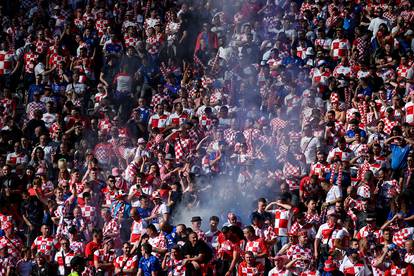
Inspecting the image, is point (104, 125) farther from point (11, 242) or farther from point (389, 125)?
point (389, 125)

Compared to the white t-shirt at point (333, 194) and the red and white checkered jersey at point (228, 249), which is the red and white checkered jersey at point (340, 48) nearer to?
the white t-shirt at point (333, 194)

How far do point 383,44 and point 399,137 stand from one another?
4.13 m

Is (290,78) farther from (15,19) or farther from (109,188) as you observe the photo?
(15,19)

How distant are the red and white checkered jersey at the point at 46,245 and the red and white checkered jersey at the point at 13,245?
31 centimetres

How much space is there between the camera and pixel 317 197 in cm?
2122

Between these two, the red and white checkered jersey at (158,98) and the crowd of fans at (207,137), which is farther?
the red and white checkered jersey at (158,98)

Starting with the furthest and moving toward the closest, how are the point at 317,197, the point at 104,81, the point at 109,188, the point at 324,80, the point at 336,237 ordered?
the point at 104,81 < the point at 324,80 < the point at 109,188 < the point at 317,197 < the point at 336,237

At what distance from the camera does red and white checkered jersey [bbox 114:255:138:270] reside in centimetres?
2044

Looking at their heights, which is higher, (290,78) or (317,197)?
(290,78)

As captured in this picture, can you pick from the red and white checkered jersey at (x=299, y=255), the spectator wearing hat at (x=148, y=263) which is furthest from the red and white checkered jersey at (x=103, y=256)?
the red and white checkered jersey at (x=299, y=255)

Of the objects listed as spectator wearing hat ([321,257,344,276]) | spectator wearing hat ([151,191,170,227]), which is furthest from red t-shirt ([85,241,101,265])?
spectator wearing hat ([321,257,344,276])

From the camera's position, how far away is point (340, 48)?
25.8 m

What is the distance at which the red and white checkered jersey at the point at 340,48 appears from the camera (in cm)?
2581

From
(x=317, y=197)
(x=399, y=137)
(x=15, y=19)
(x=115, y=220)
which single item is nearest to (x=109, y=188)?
(x=115, y=220)
